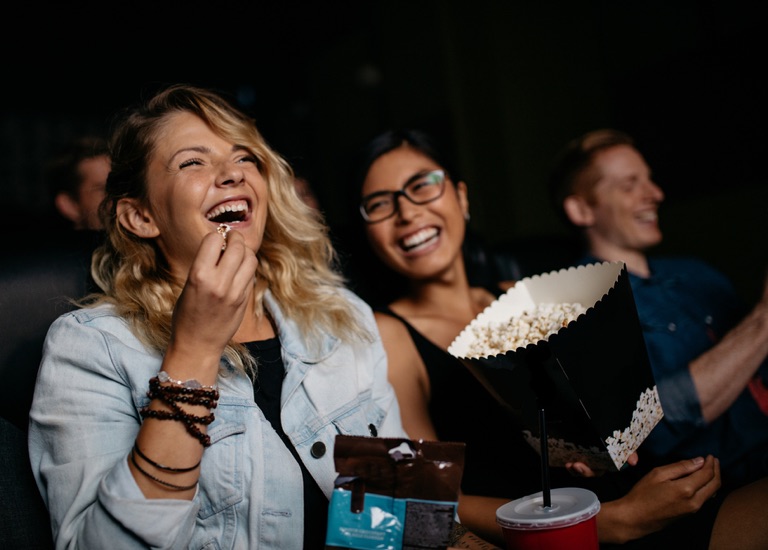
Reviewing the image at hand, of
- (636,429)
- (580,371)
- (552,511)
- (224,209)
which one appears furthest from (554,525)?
(224,209)

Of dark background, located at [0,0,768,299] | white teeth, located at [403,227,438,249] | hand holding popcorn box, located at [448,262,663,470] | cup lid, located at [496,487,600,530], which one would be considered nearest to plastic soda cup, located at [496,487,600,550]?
cup lid, located at [496,487,600,530]

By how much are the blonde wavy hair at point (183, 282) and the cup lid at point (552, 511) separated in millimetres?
579

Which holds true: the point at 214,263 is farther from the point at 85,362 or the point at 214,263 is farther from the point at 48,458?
the point at 48,458

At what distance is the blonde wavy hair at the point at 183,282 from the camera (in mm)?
1380

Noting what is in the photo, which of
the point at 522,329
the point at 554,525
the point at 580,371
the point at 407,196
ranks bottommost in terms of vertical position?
the point at 554,525

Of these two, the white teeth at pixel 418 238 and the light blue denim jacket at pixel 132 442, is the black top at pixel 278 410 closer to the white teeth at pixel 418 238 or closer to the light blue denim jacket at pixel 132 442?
the light blue denim jacket at pixel 132 442

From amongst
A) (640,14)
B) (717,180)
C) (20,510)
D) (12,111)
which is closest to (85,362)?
(20,510)

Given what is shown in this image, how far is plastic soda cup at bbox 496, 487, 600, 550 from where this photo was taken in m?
0.99

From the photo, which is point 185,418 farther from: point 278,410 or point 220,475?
point 278,410

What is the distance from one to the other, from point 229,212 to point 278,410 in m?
0.42

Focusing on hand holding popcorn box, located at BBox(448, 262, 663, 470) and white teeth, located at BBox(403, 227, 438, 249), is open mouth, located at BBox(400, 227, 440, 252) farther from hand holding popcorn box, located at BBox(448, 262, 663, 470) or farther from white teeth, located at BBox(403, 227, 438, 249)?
hand holding popcorn box, located at BBox(448, 262, 663, 470)

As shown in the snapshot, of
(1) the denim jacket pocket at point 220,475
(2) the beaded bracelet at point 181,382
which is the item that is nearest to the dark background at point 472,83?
(1) the denim jacket pocket at point 220,475

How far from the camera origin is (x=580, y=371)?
1.20 m

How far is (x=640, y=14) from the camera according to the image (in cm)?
423
